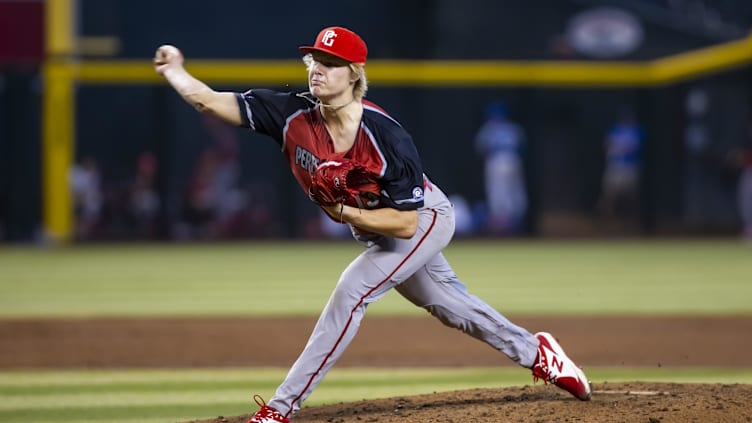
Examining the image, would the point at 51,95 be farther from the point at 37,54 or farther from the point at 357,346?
the point at 357,346

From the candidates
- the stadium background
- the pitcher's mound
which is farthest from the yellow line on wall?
the pitcher's mound

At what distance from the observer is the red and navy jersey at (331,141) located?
4.12 metres

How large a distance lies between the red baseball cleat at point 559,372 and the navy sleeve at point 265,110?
1.39m

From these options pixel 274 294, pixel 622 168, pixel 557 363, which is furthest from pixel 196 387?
pixel 622 168

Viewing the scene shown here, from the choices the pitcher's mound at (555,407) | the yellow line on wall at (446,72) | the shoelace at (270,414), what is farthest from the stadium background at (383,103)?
the shoelace at (270,414)

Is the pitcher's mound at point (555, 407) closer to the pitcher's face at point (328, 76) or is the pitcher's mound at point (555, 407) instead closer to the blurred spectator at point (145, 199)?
the pitcher's face at point (328, 76)

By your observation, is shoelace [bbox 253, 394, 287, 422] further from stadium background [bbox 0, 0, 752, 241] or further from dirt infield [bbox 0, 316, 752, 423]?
stadium background [bbox 0, 0, 752, 241]

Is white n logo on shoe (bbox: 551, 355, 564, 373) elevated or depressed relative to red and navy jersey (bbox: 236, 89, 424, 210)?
depressed

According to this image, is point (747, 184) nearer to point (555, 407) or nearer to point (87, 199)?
point (87, 199)

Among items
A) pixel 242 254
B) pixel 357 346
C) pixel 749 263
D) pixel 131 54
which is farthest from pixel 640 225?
pixel 357 346

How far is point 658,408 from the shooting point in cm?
438

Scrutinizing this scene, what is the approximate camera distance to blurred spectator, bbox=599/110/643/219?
1814 cm

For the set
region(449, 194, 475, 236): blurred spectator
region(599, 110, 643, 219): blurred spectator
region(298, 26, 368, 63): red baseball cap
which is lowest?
region(298, 26, 368, 63): red baseball cap

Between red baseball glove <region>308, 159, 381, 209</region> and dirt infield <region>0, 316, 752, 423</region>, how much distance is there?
868 mm
